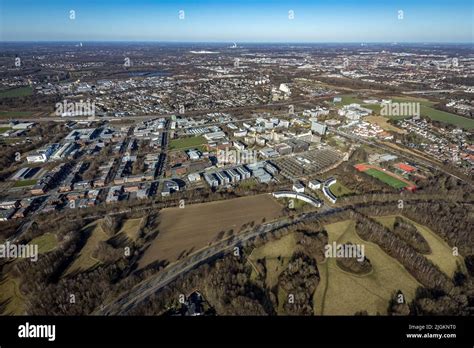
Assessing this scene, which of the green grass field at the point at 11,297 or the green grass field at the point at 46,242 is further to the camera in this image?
the green grass field at the point at 46,242

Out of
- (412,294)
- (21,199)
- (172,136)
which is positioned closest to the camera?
(412,294)

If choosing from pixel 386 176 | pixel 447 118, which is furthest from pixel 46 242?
pixel 447 118

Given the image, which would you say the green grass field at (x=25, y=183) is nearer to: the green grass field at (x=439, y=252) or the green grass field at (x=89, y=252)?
the green grass field at (x=89, y=252)

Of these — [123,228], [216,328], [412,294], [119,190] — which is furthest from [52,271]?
[412,294]

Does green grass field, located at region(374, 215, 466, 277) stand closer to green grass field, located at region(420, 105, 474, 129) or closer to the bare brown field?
the bare brown field

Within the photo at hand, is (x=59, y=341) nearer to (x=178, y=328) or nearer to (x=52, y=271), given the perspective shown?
(x=178, y=328)

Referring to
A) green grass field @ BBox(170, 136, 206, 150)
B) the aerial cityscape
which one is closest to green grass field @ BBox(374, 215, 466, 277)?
the aerial cityscape

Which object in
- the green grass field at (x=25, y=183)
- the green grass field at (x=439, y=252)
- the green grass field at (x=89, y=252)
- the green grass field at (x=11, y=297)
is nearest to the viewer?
the green grass field at (x=11, y=297)

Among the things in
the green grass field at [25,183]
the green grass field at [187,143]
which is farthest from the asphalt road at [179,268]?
the green grass field at [25,183]
